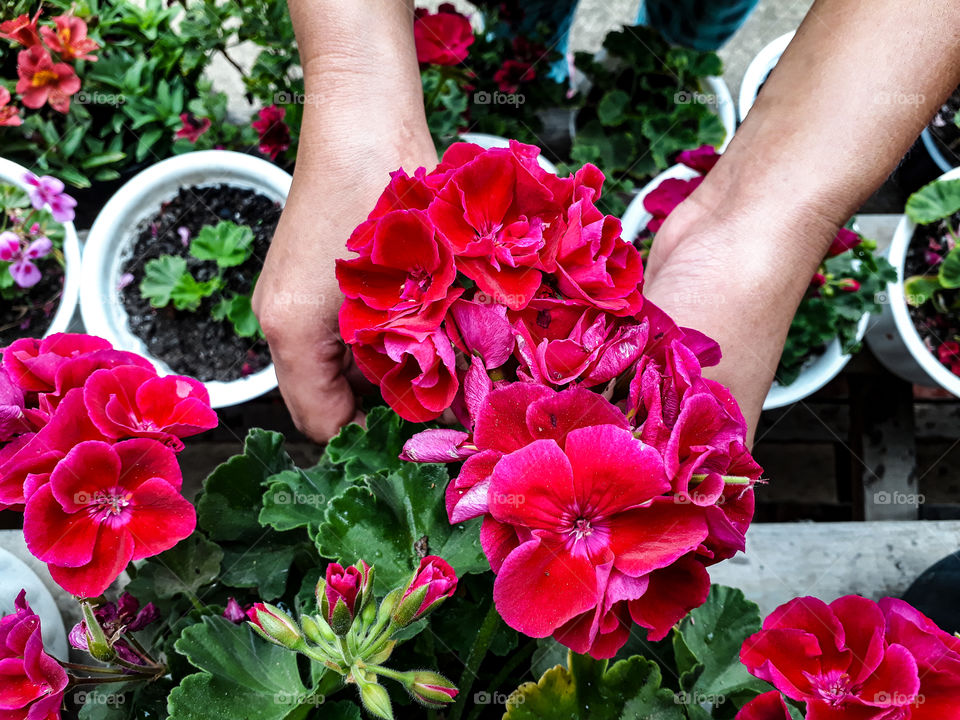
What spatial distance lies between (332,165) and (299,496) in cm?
46

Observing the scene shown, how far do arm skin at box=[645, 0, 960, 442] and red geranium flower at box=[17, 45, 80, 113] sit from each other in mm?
1322

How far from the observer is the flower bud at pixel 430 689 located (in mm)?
720

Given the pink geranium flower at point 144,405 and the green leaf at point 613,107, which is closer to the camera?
the pink geranium flower at point 144,405

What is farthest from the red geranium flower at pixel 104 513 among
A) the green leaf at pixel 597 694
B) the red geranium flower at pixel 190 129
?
the red geranium flower at pixel 190 129

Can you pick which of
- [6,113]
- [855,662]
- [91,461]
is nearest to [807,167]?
[855,662]

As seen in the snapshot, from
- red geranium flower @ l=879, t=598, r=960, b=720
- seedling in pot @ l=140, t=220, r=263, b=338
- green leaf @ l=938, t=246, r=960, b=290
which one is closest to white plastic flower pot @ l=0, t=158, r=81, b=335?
seedling in pot @ l=140, t=220, r=263, b=338

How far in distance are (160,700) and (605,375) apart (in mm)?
754

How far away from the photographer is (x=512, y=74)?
1.76 metres

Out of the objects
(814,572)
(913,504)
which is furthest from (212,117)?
(913,504)

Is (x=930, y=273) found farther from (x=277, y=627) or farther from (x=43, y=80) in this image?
(x=43, y=80)

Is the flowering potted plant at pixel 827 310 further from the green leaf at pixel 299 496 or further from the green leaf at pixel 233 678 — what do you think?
the green leaf at pixel 233 678

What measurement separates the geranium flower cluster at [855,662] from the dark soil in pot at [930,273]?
1.08 metres

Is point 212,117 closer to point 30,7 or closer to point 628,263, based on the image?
point 30,7

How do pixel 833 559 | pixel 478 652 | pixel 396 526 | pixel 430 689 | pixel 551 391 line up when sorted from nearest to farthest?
pixel 551 391 < pixel 430 689 < pixel 478 652 < pixel 396 526 < pixel 833 559
